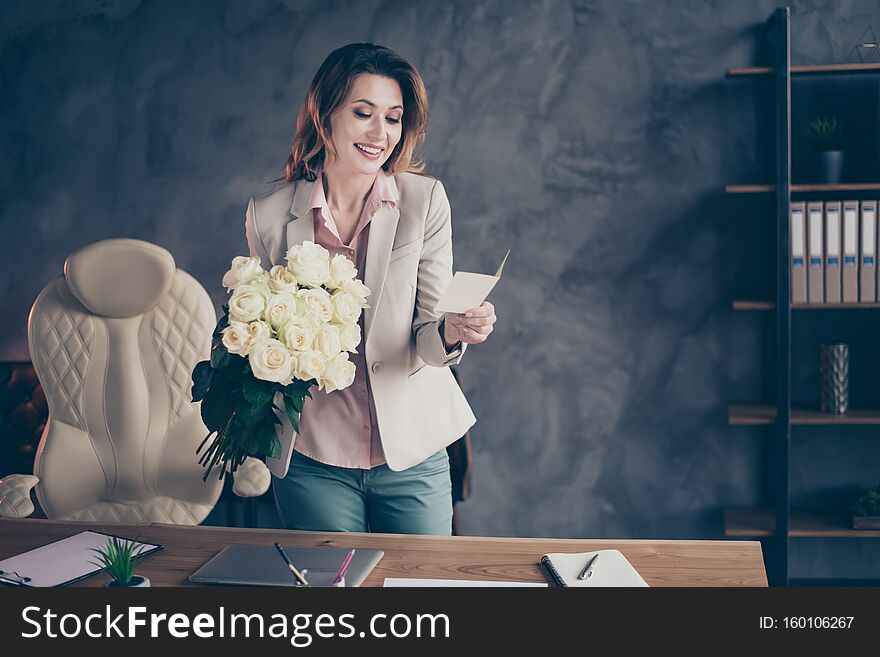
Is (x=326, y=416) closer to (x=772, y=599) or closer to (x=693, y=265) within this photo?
(x=772, y=599)

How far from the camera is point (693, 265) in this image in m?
3.18

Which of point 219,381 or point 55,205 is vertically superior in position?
point 55,205

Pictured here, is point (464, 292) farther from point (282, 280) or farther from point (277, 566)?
point (277, 566)

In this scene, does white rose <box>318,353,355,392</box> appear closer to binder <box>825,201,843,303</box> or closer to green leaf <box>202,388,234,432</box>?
green leaf <box>202,388,234,432</box>

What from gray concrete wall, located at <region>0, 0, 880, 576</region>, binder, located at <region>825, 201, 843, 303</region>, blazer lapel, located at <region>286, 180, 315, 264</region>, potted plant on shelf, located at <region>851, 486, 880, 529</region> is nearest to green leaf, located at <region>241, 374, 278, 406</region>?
blazer lapel, located at <region>286, 180, 315, 264</region>

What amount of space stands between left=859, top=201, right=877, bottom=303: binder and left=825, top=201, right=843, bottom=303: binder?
8 centimetres

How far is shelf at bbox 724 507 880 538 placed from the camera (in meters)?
2.90

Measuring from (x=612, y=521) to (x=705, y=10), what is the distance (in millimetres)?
2003

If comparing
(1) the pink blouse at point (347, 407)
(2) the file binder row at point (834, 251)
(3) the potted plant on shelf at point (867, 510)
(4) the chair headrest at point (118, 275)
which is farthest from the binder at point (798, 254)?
(4) the chair headrest at point (118, 275)

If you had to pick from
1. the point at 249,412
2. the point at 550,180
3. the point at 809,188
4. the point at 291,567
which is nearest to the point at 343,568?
the point at 291,567

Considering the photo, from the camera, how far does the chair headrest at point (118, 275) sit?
243 cm

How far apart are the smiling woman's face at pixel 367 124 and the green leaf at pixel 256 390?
2.20ft

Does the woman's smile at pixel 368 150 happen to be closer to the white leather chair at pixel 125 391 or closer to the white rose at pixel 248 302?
the white rose at pixel 248 302

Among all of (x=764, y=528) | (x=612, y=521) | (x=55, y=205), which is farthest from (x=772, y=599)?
(x=55, y=205)
